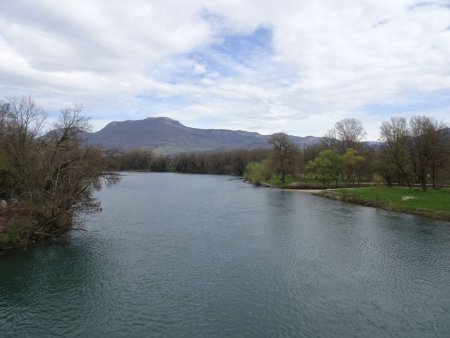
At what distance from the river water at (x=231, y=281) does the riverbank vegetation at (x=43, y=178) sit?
238 cm

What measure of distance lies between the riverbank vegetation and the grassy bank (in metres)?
39.3

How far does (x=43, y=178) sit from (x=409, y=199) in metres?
48.4

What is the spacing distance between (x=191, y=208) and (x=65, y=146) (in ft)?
69.6

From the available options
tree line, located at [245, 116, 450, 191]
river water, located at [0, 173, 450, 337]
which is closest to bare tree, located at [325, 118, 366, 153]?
tree line, located at [245, 116, 450, 191]

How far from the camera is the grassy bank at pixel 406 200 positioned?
46969mm

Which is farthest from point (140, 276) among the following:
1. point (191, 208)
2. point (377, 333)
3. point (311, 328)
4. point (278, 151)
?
point (278, 151)

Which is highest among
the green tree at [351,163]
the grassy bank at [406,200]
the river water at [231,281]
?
the green tree at [351,163]

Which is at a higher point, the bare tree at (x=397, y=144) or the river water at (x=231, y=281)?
the bare tree at (x=397, y=144)

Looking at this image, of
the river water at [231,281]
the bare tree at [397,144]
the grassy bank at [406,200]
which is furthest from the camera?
the bare tree at [397,144]

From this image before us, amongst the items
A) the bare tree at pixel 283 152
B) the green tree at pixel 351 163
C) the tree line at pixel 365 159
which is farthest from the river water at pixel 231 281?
the bare tree at pixel 283 152

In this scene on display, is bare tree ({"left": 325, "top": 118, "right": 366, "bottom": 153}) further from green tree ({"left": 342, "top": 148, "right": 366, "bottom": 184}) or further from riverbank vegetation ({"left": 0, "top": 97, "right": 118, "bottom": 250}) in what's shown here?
riverbank vegetation ({"left": 0, "top": 97, "right": 118, "bottom": 250})

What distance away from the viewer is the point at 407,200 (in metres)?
53.4

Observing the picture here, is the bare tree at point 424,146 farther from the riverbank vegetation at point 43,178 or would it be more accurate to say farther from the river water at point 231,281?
the riverbank vegetation at point 43,178

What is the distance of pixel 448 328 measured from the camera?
17672 millimetres
